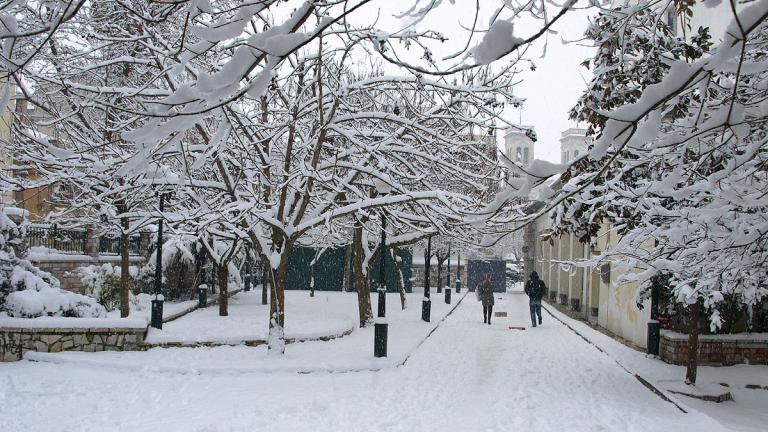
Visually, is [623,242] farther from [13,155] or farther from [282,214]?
[13,155]

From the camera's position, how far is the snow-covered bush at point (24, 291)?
41.3ft

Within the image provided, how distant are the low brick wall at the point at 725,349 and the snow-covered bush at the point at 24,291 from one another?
12637 millimetres

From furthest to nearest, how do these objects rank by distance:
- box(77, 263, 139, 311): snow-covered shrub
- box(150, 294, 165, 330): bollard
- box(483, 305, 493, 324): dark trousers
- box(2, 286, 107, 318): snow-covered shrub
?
box(483, 305, 493, 324): dark trousers → box(77, 263, 139, 311): snow-covered shrub → box(150, 294, 165, 330): bollard → box(2, 286, 107, 318): snow-covered shrub

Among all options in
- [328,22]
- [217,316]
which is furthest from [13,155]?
[328,22]

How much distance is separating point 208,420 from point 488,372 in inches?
234

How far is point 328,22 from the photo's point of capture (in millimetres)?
2982

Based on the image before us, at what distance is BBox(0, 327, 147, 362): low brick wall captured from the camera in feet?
38.8

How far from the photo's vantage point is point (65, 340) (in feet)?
40.2

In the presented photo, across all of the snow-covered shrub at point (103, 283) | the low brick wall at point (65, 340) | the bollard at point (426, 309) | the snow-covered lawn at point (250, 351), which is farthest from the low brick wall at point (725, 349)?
the snow-covered shrub at point (103, 283)

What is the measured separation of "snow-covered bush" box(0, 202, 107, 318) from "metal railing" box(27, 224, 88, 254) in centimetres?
578

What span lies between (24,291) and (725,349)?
48.8 ft

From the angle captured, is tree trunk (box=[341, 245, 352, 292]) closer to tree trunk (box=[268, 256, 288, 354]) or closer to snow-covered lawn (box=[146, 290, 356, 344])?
snow-covered lawn (box=[146, 290, 356, 344])

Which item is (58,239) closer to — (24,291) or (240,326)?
(24,291)

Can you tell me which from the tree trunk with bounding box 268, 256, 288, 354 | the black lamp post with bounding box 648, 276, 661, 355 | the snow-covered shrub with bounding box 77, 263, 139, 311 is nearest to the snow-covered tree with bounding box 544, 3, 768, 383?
the black lamp post with bounding box 648, 276, 661, 355
